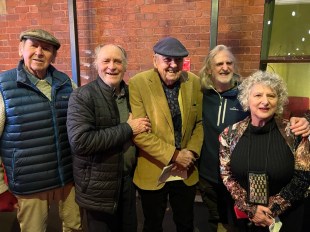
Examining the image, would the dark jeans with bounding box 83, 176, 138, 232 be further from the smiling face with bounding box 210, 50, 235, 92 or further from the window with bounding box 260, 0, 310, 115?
the window with bounding box 260, 0, 310, 115

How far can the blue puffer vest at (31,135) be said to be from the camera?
1857 millimetres

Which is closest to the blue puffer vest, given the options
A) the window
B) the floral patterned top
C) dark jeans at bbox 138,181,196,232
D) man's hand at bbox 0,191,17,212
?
man's hand at bbox 0,191,17,212

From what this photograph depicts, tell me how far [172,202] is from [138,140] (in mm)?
650

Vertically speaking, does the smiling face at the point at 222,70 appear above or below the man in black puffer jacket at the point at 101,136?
above

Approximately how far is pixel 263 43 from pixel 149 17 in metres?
1.37

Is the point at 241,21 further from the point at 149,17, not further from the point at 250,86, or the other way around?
the point at 250,86

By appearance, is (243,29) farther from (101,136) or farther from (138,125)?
(101,136)

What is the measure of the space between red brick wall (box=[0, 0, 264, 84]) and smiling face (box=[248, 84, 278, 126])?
4.91 feet

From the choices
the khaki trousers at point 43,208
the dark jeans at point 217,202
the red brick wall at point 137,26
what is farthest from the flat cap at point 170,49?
the red brick wall at point 137,26

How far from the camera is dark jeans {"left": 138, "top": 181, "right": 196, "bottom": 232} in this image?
220 cm

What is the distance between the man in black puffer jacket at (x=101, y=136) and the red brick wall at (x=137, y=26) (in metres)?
1.53

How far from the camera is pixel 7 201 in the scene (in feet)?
6.76

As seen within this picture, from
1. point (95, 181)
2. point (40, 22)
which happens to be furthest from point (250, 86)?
point (40, 22)

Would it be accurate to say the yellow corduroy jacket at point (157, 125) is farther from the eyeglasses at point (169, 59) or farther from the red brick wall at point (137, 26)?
the red brick wall at point (137, 26)
